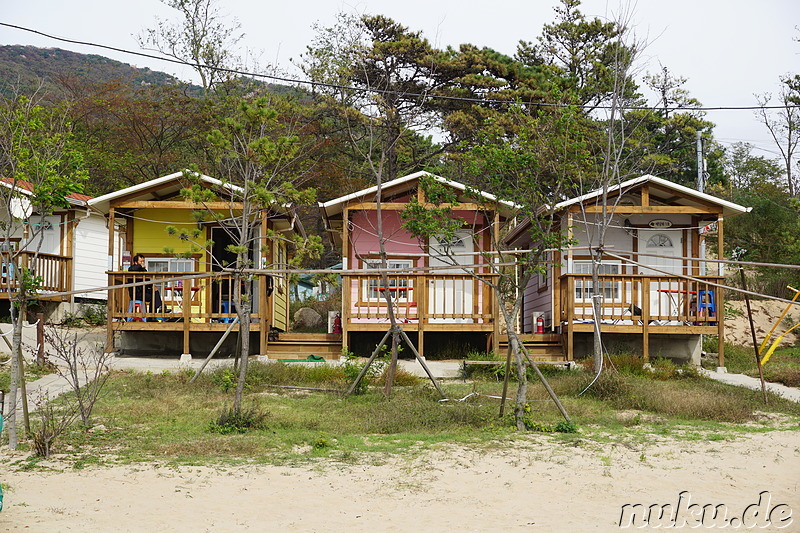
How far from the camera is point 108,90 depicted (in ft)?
97.8

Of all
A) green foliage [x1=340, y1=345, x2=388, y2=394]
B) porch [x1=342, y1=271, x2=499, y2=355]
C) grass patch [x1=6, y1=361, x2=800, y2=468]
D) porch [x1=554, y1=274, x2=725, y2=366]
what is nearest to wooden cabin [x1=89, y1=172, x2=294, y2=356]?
porch [x1=342, y1=271, x2=499, y2=355]

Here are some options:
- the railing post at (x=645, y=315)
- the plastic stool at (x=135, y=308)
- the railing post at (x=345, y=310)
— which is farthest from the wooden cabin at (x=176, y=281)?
the railing post at (x=645, y=315)

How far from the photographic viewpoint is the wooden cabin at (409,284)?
16922 millimetres

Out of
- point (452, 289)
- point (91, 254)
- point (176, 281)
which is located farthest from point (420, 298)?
point (91, 254)

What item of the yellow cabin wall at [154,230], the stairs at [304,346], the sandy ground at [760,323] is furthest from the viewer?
the sandy ground at [760,323]

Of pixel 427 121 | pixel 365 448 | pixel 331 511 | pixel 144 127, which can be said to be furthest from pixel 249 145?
pixel 144 127

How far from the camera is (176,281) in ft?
51.3

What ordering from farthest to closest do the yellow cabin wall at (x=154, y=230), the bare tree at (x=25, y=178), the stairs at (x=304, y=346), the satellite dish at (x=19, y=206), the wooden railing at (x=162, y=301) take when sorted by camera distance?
the yellow cabin wall at (x=154, y=230)
the stairs at (x=304, y=346)
the wooden railing at (x=162, y=301)
the satellite dish at (x=19, y=206)
the bare tree at (x=25, y=178)

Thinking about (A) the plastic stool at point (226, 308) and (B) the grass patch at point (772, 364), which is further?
(A) the plastic stool at point (226, 308)

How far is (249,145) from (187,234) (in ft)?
4.42

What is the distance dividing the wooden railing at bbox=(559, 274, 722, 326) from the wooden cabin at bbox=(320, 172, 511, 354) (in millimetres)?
1737

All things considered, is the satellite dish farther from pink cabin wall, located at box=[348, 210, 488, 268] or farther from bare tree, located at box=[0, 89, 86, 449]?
pink cabin wall, located at box=[348, 210, 488, 268]

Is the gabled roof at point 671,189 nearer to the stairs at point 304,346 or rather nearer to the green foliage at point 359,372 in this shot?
the stairs at point 304,346

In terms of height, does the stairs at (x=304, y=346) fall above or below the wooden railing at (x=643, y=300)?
below
